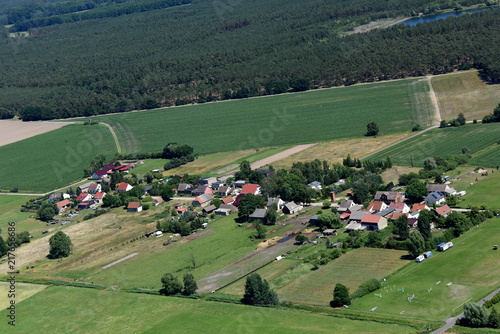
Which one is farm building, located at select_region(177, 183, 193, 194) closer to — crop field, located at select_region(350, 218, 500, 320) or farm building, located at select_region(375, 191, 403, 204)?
farm building, located at select_region(375, 191, 403, 204)

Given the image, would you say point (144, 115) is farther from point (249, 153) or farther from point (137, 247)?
point (137, 247)

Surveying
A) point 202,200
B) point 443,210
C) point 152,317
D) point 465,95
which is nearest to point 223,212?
point 202,200

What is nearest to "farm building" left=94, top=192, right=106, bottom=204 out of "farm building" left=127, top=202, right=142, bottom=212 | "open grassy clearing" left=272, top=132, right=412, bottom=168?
"farm building" left=127, top=202, right=142, bottom=212

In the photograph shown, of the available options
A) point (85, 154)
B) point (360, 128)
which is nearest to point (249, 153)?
point (360, 128)

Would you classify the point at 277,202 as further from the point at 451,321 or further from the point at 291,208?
the point at 451,321

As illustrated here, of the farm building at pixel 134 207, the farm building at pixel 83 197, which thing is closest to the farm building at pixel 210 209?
the farm building at pixel 134 207

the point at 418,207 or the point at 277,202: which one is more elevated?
the point at 277,202
